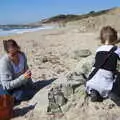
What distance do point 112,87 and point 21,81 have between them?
1.90 meters

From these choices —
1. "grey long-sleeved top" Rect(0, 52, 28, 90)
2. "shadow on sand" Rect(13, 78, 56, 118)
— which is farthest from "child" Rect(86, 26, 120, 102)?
"grey long-sleeved top" Rect(0, 52, 28, 90)

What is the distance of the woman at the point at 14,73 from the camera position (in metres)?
7.89

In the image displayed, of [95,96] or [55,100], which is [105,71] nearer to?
[95,96]

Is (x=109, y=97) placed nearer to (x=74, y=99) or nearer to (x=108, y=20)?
(x=74, y=99)

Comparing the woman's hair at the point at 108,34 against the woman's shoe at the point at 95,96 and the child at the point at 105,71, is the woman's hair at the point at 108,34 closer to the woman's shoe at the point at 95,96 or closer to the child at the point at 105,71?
the child at the point at 105,71

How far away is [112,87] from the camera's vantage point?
6.67 metres

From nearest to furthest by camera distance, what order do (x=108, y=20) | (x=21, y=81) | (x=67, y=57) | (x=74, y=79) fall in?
(x=74, y=79)
(x=21, y=81)
(x=67, y=57)
(x=108, y=20)

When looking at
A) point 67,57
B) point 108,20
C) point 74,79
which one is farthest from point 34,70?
point 108,20

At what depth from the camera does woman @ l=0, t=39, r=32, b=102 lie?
7.89m

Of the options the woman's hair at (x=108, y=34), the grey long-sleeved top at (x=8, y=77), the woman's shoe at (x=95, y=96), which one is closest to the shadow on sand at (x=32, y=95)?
the grey long-sleeved top at (x=8, y=77)

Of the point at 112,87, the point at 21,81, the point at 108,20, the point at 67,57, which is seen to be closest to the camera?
the point at 112,87

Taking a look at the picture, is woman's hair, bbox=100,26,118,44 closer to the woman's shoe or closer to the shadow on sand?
the woman's shoe

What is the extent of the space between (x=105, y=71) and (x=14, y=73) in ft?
6.46

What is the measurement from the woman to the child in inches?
61.4
